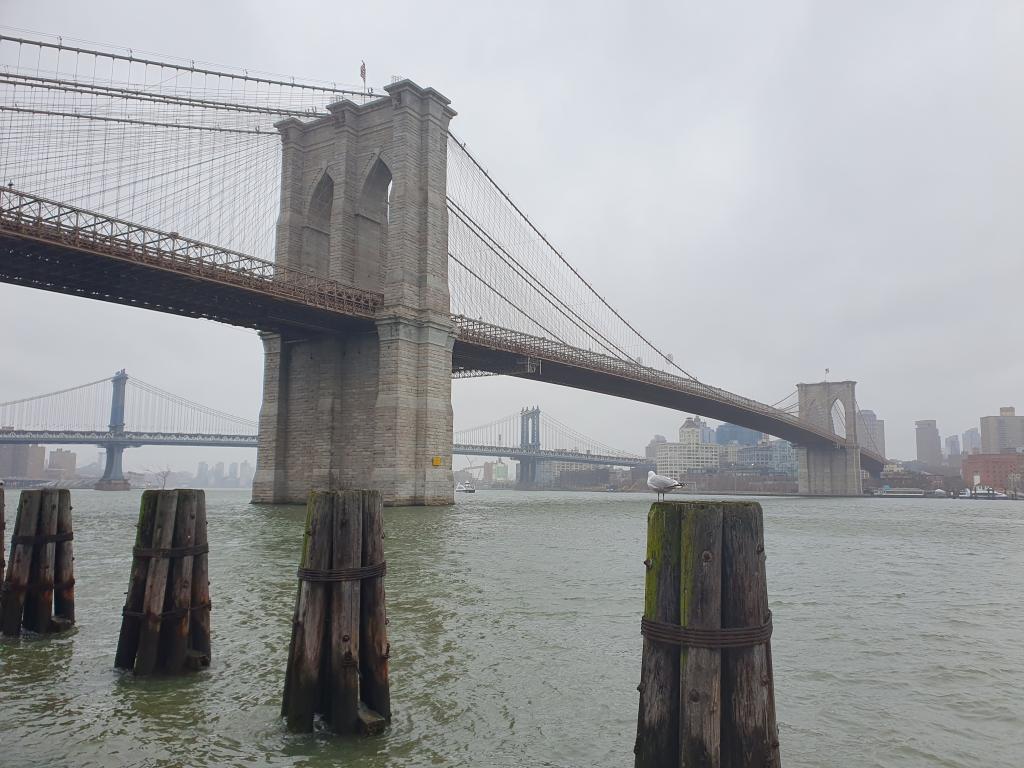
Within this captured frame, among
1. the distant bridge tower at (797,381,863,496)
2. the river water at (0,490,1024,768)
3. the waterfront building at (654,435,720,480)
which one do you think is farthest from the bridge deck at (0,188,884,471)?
the waterfront building at (654,435,720,480)

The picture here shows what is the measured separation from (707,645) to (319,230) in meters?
42.5

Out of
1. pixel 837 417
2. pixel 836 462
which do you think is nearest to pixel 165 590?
pixel 836 462

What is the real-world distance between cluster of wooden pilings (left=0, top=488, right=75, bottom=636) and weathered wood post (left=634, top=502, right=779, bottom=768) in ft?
21.4

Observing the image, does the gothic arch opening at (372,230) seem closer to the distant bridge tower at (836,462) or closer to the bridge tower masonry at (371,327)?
the bridge tower masonry at (371,327)

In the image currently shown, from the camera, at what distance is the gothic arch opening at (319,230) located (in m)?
41.4

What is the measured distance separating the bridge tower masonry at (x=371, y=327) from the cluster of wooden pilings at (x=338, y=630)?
29.1m

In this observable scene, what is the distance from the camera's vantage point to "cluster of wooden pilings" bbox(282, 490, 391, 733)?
4629 millimetres

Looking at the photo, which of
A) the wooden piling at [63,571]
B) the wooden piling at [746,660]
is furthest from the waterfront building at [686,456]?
the wooden piling at [746,660]

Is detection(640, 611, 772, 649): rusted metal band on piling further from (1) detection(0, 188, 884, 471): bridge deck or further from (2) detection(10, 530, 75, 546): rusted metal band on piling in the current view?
(1) detection(0, 188, 884, 471): bridge deck

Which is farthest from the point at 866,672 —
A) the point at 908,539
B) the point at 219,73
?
the point at 219,73

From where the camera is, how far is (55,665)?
248 inches

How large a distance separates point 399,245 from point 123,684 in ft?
105

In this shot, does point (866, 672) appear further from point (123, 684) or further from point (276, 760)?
point (123, 684)

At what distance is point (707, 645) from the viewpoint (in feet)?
10.4
